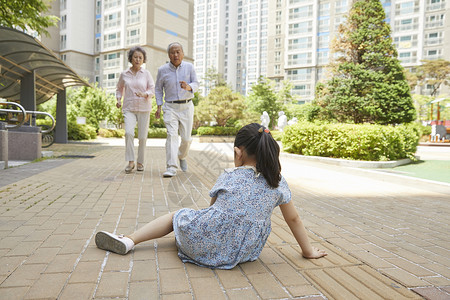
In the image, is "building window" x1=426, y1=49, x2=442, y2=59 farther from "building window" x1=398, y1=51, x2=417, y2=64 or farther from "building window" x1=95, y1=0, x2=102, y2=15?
"building window" x1=95, y1=0, x2=102, y2=15

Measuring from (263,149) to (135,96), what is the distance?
4.77 meters

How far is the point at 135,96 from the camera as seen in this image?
21.0ft

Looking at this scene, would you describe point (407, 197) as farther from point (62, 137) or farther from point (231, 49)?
point (231, 49)

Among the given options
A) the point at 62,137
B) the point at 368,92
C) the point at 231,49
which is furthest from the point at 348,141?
the point at 231,49

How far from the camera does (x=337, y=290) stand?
1.96 metres

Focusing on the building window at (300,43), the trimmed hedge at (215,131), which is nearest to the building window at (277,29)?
the building window at (300,43)

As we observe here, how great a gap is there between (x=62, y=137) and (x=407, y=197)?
1573 cm

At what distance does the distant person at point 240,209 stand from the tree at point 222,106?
2917 cm

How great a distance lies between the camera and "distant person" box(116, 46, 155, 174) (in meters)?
6.35

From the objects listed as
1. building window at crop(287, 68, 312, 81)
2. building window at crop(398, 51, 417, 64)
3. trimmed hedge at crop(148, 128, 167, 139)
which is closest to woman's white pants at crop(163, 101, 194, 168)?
trimmed hedge at crop(148, 128, 167, 139)

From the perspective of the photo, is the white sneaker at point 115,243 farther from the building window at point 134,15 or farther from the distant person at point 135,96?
the building window at point 134,15

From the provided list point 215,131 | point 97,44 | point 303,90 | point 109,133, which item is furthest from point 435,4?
point 109,133

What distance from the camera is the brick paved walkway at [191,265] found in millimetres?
1933

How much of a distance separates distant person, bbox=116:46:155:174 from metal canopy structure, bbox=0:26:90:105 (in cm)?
322
